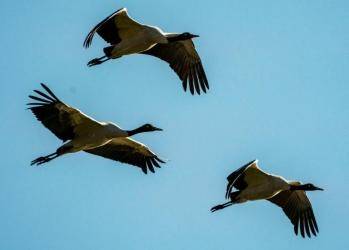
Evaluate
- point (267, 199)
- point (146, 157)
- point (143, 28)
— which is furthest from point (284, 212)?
point (143, 28)

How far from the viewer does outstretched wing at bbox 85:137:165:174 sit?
28.0m

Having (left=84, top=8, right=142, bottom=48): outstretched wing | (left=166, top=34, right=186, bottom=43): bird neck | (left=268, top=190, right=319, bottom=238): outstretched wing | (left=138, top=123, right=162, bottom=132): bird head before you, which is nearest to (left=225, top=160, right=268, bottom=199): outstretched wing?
(left=268, top=190, right=319, bottom=238): outstretched wing

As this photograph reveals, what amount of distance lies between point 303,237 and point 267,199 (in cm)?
126

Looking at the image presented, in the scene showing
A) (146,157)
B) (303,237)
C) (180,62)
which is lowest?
(303,237)

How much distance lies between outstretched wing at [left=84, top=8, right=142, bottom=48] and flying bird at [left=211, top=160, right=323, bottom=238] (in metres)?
4.37

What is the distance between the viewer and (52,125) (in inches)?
1035

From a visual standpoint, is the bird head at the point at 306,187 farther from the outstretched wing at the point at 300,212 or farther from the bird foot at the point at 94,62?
the bird foot at the point at 94,62

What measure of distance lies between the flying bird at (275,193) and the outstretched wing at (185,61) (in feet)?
9.49

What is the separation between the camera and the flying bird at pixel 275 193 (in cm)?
2642

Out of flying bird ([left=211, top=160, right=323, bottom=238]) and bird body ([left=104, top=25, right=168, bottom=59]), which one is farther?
bird body ([left=104, top=25, right=168, bottom=59])

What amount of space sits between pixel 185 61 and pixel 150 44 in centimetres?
155

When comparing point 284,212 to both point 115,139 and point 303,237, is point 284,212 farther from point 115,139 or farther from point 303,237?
point 115,139

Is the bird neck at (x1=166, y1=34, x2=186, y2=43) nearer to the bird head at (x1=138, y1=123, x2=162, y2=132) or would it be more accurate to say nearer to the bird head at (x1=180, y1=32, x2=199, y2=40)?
the bird head at (x1=180, y1=32, x2=199, y2=40)

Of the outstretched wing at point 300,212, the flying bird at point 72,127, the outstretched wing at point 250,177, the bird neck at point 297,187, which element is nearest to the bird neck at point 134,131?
the flying bird at point 72,127
